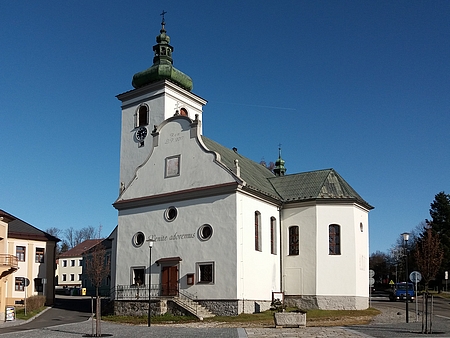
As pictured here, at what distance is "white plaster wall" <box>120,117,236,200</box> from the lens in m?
32.1

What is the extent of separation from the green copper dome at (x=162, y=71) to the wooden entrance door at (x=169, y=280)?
16.6m

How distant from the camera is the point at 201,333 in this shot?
2150 cm

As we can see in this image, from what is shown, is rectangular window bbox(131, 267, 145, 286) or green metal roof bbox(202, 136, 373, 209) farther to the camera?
green metal roof bbox(202, 136, 373, 209)

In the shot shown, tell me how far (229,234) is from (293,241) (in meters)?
6.43

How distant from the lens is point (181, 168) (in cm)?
3331

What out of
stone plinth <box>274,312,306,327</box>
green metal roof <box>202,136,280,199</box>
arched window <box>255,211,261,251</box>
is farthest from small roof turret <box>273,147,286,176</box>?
stone plinth <box>274,312,306,327</box>

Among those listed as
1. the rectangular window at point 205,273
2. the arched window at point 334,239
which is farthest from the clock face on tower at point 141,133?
the arched window at point 334,239

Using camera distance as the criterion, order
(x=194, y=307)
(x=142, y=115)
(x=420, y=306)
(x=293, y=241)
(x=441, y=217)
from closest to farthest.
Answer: (x=194, y=307) < (x=293, y=241) < (x=420, y=306) < (x=142, y=115) < (x=441, y=217)

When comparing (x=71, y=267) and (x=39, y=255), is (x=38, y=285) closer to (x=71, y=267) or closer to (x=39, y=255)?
(x=39, y=255)

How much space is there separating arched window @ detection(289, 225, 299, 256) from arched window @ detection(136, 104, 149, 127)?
1467 cm

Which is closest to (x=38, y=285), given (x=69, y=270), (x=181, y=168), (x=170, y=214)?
(x=170, y=214)

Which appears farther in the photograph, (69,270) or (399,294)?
(69,270)

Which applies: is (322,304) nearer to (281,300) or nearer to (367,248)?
(281,300)

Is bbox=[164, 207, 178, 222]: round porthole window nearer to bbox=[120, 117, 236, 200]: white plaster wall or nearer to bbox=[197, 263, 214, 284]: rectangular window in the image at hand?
bbox=[120, 117, 236, 200]: white plaster wall
